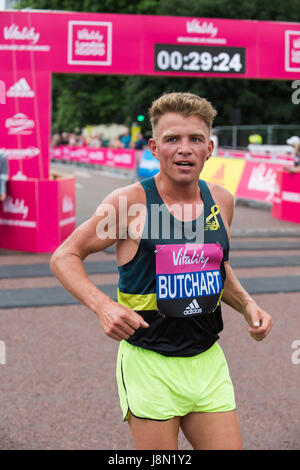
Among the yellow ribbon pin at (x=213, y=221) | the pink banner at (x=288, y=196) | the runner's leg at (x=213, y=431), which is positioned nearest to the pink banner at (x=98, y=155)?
the pink banner at (x=288, y=196)

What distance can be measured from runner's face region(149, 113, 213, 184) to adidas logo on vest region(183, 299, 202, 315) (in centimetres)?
48

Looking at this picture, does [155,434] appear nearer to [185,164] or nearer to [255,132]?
[185,164]

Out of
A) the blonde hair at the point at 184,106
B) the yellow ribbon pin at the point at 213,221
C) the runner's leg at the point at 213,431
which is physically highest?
the blonde hair at the point at 184,106

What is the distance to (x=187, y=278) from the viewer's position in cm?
260

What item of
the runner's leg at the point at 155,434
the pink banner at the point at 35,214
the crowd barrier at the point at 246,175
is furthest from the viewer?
→ the crowd barrier at the point at 246,175

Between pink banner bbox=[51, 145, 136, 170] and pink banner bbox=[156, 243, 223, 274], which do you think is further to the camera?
pink banner bbox=[51, 145, 136, 170]

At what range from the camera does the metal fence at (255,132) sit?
32.0 metres

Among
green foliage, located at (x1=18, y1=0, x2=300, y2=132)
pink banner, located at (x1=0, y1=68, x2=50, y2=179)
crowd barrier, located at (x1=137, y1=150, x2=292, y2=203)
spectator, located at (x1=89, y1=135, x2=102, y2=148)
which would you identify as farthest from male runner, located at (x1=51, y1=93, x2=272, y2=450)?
green foliage, located at (x1=18, y1=0, x2=300, y2=132)

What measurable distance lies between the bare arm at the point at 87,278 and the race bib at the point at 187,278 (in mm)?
219

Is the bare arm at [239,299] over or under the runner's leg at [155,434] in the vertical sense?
over

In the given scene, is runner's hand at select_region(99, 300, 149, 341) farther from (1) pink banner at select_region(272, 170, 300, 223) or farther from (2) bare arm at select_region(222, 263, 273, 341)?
(1) pink banner at select_region(272, 170, 300, 223)

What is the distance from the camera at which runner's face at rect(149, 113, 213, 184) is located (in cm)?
254

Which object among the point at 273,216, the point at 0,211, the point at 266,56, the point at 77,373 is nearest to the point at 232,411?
the point at 77,373

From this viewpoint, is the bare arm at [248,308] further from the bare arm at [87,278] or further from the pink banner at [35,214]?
the pink banner at [35,214]
